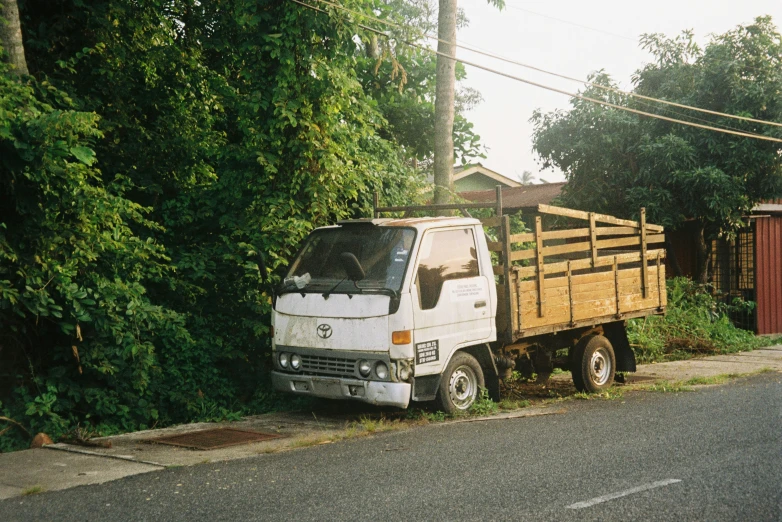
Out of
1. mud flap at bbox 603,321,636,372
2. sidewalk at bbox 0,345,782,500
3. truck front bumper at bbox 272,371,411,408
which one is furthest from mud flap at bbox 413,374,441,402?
mud flap at bbox 603,321,636,372

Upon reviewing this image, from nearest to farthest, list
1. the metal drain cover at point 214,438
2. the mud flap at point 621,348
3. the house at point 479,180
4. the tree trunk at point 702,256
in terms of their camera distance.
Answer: the metal drain cover at point 214,438 → the mud flap at point 621,348 → the tree trunk at point 702,256 → the house at point 479,180

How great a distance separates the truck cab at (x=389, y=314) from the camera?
8828mm

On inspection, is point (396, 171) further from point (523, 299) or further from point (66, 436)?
point (66, 436)

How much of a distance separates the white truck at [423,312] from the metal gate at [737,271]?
10673 millimetres

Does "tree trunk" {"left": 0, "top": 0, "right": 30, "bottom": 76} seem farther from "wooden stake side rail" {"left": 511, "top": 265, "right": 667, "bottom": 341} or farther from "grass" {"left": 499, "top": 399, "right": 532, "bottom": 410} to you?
"grass" {"left": 499, "top": 399, "right": 532, "bottom": 410}

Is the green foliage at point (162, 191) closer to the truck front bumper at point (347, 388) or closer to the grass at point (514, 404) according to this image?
the truck front bumper at point (347, 388)

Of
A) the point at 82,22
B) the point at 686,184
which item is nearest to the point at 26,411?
the point at 82,22

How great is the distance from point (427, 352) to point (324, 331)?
116cm

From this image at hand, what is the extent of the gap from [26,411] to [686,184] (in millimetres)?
14301

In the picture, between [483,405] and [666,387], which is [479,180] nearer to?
[666,387]

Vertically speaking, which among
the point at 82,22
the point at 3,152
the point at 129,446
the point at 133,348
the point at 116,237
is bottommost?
the point at 129,446

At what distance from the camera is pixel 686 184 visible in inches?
712

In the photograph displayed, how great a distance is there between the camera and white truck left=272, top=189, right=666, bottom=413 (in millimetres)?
8867

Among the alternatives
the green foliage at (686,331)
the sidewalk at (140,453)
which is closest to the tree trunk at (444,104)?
the green foliage at (686,331)
